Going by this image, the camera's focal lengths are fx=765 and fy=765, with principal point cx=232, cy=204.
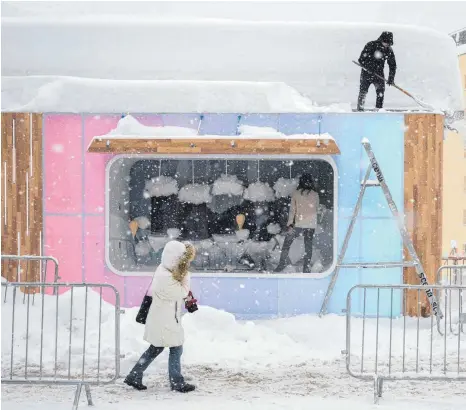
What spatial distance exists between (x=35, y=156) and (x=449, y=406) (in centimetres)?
735

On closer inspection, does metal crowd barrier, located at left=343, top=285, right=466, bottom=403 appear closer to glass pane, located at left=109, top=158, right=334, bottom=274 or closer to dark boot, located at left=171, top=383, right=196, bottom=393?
glass pane, located at left=109, top=158, right=334, bottom=274

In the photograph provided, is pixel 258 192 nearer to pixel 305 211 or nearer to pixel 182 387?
pixel 305 211

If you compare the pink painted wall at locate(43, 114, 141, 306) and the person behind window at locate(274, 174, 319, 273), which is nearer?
the pink painted wall at locate(43, 114, 141, 306)

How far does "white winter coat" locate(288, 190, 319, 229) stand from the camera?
11.8 m

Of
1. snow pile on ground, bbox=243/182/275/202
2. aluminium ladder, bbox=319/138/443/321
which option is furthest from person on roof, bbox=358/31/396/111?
snow pile on ground, bbox=243/182/275/202

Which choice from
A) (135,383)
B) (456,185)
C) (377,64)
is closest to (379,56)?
(377,64)

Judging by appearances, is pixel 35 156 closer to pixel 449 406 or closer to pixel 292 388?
pixel 292 388

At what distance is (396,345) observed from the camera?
9.54m

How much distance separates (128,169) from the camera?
12.5m

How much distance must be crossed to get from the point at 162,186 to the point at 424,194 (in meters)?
4.21

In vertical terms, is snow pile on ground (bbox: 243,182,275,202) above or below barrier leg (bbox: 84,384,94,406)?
above

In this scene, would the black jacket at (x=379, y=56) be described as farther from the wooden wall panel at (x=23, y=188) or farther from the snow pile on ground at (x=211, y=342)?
the wooden wall panel at (x=23, y=188)

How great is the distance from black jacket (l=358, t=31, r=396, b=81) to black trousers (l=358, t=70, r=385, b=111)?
0.39 ft

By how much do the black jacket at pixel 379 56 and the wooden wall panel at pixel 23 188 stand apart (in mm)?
5128
